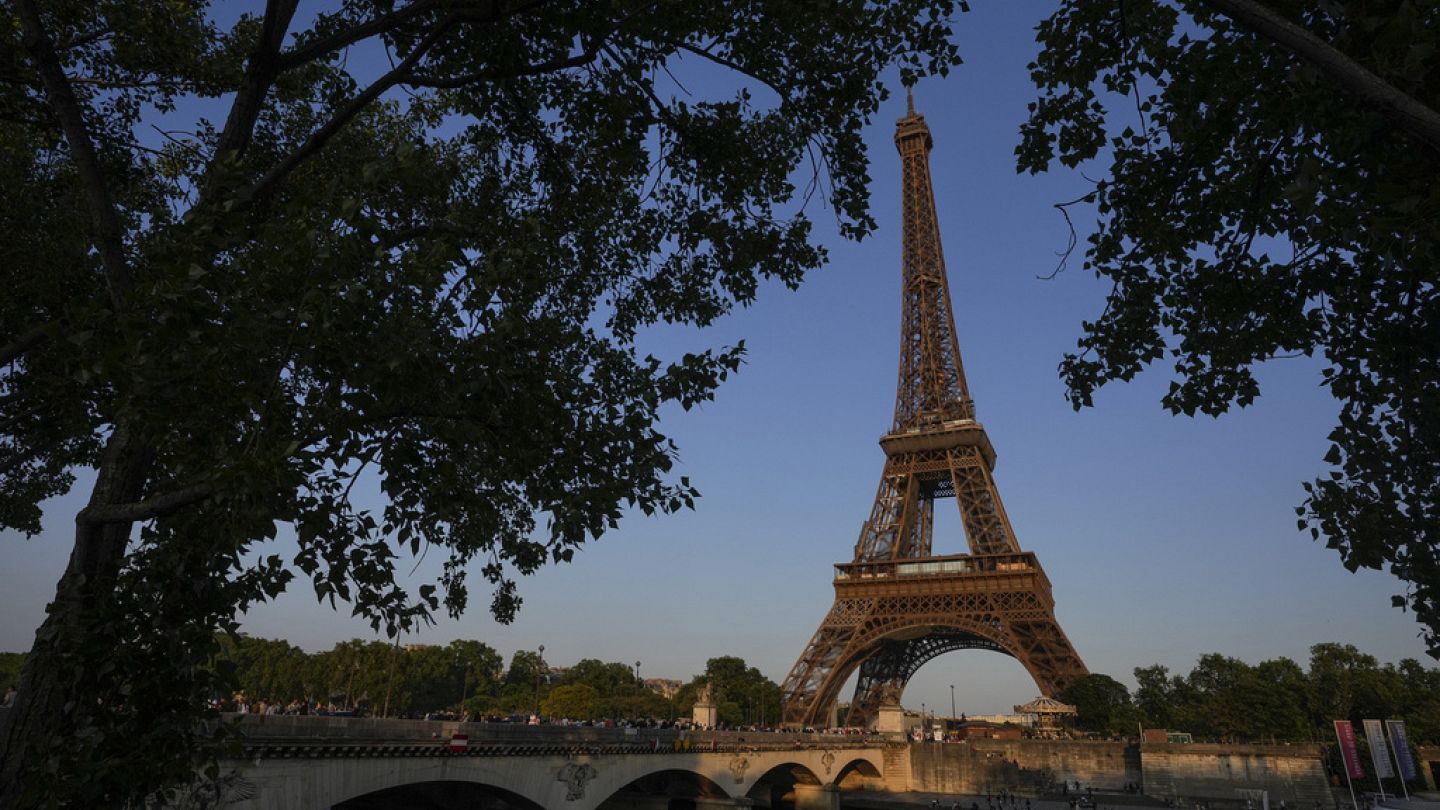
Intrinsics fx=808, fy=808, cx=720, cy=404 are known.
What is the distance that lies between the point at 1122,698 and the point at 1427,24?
69.9 m

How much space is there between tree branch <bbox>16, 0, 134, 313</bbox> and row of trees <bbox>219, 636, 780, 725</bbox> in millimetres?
77716

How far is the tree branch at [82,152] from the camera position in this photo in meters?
5.67

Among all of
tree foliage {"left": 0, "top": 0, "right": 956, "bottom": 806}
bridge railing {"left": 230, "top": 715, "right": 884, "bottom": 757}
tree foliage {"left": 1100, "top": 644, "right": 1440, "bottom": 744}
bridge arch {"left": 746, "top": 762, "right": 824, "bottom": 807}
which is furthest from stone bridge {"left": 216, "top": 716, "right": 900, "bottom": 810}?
tree foliage {"left": 1100, "top": 644, "right": 1440, "bottom": 744}

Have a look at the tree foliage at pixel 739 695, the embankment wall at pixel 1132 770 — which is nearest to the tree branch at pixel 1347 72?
the embankment wall at pixel 1132 770

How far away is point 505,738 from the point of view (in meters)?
22.9

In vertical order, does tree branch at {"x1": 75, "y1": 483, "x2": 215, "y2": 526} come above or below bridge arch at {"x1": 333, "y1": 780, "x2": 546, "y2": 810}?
above

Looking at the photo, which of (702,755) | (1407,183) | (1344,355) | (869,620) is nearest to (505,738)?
(702,755)

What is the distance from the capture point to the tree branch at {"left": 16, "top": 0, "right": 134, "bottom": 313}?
5672 mm

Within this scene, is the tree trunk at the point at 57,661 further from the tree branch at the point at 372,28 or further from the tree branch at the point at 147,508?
the tree branch at the point at 372,28

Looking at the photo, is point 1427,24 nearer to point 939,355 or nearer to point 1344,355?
point 1344,355

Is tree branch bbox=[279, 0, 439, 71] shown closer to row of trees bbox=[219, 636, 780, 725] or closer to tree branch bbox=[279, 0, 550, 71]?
tree branch bbox=[279, 0, 550, 71]

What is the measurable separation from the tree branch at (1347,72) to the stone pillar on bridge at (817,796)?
48.8 meters

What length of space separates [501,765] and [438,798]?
622cm

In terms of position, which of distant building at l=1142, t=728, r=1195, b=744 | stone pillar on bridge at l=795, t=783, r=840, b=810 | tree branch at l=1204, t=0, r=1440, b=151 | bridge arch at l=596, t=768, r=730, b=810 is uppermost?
tree branch at l=1204, t=0, r=1440, b=151
